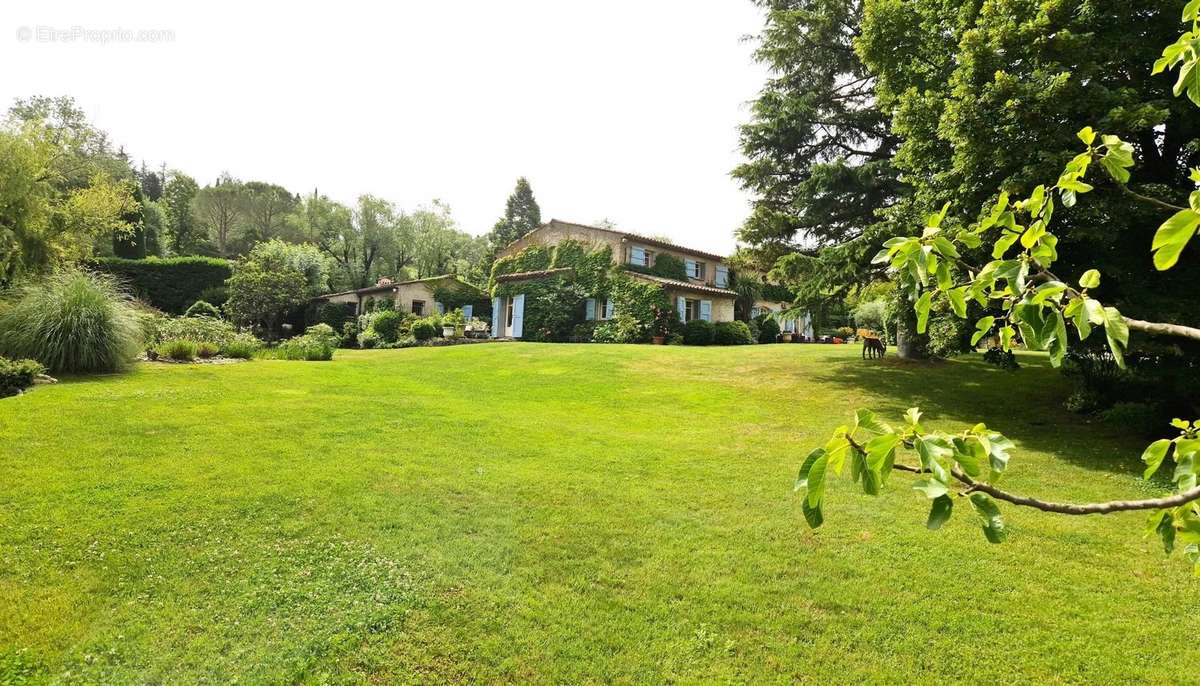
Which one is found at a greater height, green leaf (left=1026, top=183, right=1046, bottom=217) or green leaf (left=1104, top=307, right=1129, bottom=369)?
green leaf (left=1026, top=183, right=1046, bottom=217)

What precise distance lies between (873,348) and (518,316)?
60.6 ft

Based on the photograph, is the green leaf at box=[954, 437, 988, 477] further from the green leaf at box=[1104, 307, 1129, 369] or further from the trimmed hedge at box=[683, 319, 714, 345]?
the trimmed hedge at box=[683, 319, 714, 345]

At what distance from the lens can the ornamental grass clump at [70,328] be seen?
38.2ft

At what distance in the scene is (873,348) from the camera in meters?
19.3

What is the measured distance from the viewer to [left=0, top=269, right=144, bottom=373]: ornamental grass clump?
11648 millimetres

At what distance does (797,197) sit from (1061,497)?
554 inches

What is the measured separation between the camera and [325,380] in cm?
1342

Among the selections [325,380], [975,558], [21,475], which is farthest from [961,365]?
[21,475]

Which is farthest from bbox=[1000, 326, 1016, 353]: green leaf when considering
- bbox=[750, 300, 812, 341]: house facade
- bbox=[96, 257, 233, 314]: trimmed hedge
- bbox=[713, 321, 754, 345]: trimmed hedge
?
bbox=[96, 257, 233, 314]: trimmed hedge

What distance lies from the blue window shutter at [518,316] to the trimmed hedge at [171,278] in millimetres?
20412

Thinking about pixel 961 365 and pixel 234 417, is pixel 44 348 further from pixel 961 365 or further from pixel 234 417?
pixel 961 365

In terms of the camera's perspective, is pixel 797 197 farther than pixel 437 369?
Yes

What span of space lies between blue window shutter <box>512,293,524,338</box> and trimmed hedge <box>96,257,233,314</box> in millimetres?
20412

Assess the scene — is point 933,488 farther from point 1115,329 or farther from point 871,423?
point 1115,329
